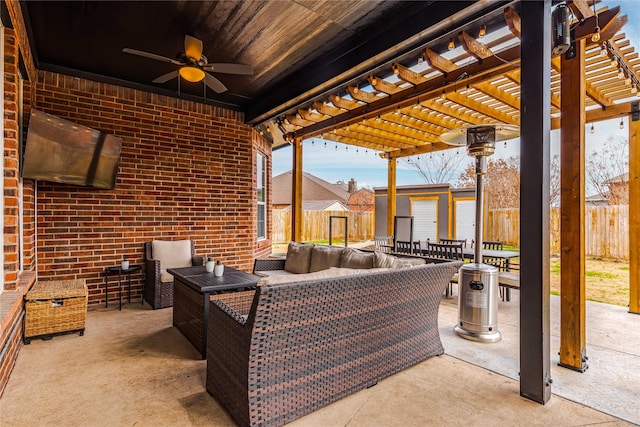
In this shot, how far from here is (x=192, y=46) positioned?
3133 mm

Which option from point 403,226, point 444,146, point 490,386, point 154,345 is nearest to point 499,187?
point 403,226

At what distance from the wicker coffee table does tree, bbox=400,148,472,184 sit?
564 inches

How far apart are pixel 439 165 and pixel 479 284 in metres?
15.1

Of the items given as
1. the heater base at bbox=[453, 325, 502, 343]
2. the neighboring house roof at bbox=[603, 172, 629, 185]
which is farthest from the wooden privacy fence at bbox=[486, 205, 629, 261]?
the heater base at bbox=[453, 325, 502, 343]

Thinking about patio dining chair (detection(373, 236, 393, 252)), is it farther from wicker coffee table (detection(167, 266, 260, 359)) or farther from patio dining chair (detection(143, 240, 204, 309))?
wicker coffee table (detection(167, 266, 260, 359))

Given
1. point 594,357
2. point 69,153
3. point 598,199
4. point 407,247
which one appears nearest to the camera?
point 594,357

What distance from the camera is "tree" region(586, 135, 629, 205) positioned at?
9.97 m

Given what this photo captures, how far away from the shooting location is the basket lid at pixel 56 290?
3021 millimetres

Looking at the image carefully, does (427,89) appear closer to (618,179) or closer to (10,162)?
(10,162)

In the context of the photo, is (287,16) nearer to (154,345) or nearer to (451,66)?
(451,66)

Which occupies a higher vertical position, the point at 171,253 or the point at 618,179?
the point at 618,179

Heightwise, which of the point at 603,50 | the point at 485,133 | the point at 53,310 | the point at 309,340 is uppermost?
the point at 603,50

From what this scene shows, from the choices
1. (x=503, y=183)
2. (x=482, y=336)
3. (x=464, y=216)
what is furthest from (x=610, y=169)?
(x=482, y=336)

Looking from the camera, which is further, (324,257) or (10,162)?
(324,257)
